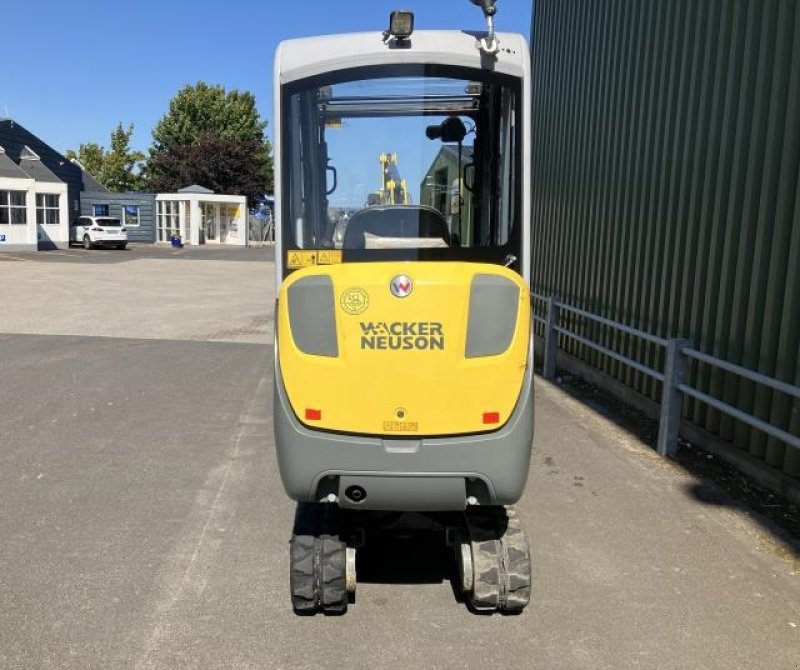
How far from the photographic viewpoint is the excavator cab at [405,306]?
9.52 ft

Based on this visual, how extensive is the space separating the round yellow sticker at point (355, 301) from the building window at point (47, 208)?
118ft

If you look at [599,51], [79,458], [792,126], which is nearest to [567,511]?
[792,126]

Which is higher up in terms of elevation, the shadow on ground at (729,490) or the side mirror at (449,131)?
the side mirror at (449,131)

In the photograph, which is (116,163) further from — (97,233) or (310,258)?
(310,258)

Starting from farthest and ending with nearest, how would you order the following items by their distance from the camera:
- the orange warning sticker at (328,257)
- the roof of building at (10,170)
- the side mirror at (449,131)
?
the roof of building at (10,170), the side mirror at (449,131), the orange warning sticker at (328,257)

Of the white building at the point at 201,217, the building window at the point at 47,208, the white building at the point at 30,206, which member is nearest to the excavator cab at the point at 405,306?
the white building at the point at 30,206

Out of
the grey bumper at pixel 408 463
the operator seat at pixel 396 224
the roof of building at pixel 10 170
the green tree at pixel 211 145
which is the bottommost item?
the grey bumper at pixel 408 463

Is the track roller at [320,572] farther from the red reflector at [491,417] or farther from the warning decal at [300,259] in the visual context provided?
the warning decal at [300,259]

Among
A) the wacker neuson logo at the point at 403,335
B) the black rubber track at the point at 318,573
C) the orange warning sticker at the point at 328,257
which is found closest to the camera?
the wacker neuson logo at the point at 403,335

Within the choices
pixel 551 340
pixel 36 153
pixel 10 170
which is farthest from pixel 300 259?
pixel 36 153

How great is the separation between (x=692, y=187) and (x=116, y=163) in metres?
64.7

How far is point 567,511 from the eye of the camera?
183 inches

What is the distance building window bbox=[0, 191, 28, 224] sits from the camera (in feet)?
103

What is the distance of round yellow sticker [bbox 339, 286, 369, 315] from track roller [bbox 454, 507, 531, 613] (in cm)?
122
